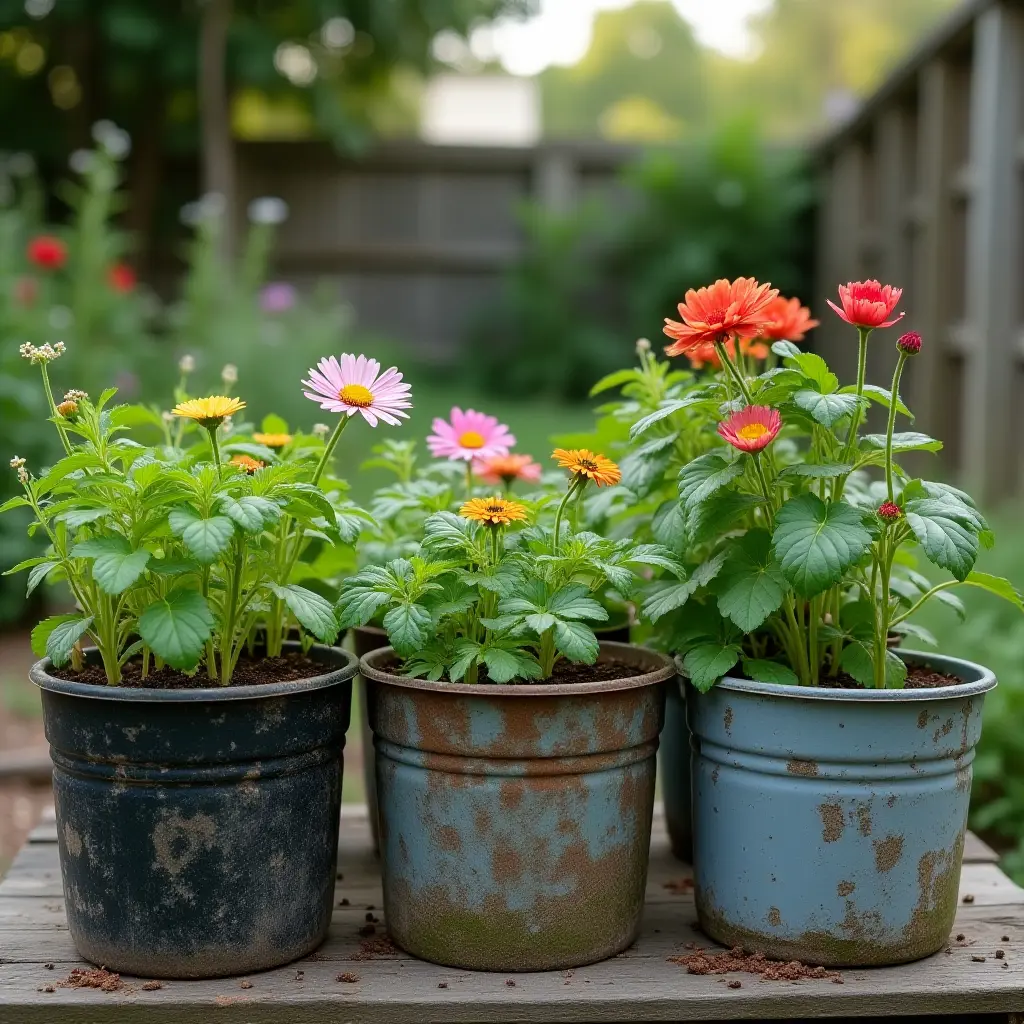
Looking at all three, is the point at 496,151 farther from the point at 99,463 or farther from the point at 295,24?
the point at 99,463

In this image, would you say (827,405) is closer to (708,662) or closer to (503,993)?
(708,662)

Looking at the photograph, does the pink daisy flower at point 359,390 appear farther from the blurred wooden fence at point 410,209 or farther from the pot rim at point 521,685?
the blurred wooden fence at point 410,209

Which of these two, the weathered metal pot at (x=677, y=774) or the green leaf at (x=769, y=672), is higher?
the green leaf at (x=769, y=672)

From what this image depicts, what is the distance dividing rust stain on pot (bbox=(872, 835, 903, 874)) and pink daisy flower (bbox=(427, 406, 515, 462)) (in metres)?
0.67

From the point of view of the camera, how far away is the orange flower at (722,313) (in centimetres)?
141

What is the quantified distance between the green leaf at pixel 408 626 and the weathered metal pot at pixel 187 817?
12 cm

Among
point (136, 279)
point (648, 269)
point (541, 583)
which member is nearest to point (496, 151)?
point (648, 269)

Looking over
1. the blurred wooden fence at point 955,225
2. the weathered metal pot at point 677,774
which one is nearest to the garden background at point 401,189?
the blurred wooden fence at point 955,225

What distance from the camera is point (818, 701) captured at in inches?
55.7

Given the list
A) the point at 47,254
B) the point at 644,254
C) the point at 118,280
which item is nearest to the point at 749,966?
the point at 47,254

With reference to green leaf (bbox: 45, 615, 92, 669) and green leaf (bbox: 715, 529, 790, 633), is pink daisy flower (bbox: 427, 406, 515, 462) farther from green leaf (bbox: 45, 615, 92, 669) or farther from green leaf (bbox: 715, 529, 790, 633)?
green leaf (bbox: 45, 615, 92, 669)

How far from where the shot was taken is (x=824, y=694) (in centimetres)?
140

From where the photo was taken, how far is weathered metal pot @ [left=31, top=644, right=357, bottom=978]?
4.53 ft

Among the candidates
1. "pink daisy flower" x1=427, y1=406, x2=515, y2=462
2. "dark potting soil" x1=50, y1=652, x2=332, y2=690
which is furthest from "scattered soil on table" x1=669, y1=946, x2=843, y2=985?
"pink daisy flower" x1=427, y1=406, x2=515, y2=462
